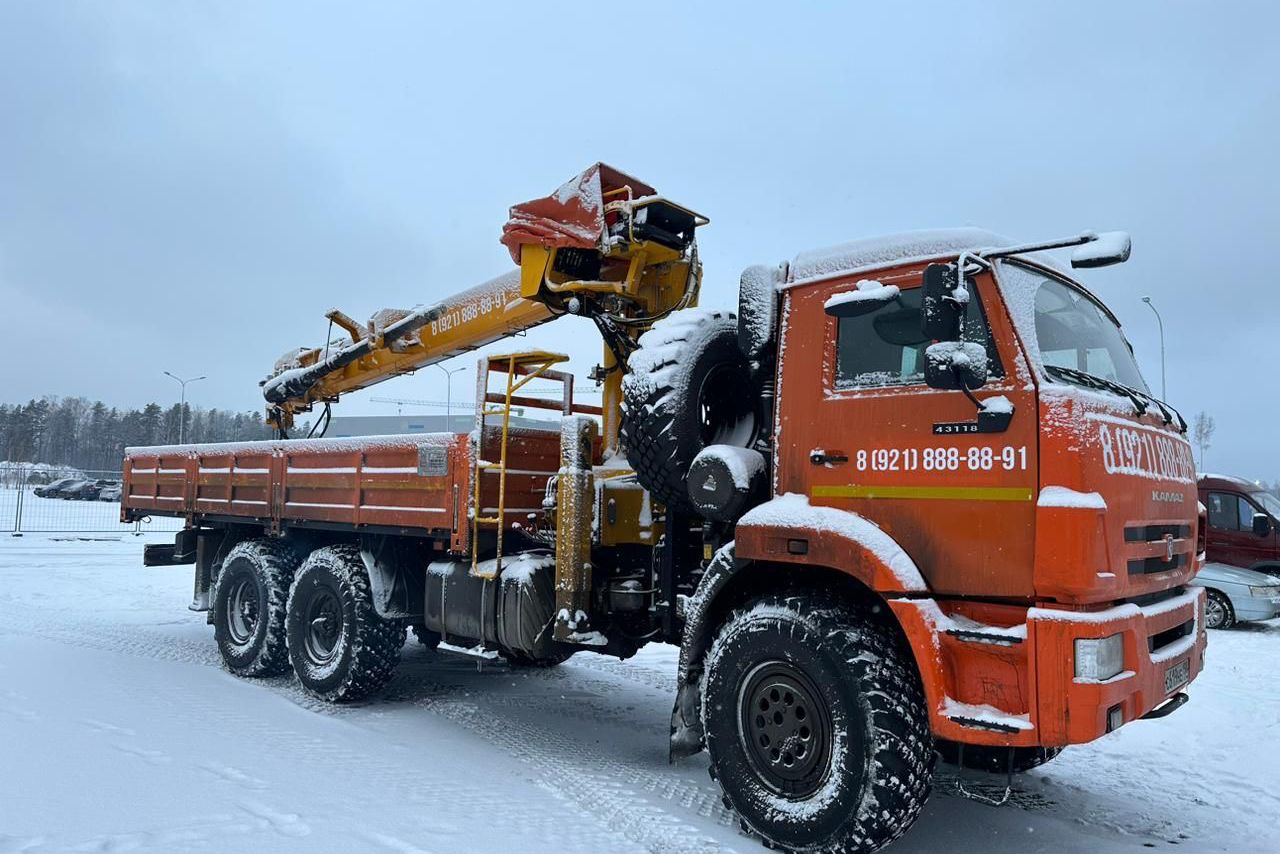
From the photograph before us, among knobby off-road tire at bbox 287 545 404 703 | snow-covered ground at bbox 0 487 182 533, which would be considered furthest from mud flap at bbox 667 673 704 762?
snow-covered ground at bbox 0 487 182 533

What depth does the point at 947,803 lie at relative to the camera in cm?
482

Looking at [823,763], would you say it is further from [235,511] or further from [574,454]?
[235,511]

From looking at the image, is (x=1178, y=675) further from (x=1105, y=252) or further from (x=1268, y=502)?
(x=1268, y=502)

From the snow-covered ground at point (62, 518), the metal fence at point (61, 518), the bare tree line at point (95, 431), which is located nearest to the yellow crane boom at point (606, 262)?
the metal fence at point (61, 518)

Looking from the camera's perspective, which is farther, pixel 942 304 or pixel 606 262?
pixel 606 262

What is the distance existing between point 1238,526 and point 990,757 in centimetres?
1097

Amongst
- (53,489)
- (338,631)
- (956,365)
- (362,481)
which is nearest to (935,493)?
(956,365)

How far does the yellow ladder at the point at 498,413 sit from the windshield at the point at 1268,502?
11542mm

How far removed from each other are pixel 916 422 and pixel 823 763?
61.5 inches

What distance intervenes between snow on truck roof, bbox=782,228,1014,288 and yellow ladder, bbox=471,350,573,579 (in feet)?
7.45

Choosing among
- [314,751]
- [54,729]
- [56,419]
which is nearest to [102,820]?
[314,751]

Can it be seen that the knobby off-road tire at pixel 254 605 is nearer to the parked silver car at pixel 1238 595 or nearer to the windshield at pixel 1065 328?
the windshield at pixel 1065 328

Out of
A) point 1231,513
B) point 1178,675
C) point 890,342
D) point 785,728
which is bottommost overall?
point 785,728

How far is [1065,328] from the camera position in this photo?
4.13 metres
